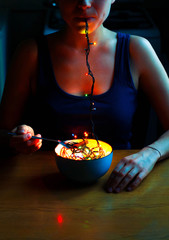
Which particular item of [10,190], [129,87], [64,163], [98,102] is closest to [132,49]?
[129,87]

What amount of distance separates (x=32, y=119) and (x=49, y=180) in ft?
2.08

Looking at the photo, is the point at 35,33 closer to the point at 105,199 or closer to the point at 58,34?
the point at 58,34

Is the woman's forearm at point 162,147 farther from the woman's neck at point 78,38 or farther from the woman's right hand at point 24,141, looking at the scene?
the woman's neck at point 78,38

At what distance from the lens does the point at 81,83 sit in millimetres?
1236

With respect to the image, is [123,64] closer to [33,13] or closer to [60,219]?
[60,219]

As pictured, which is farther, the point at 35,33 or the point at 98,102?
the point at 35,33

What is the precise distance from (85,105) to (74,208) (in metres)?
0.53

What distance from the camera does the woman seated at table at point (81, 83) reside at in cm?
121

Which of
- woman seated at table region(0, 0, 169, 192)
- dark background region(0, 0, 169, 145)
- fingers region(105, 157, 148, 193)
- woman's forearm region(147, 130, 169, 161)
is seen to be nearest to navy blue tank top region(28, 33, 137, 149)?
woman seated at table region(0, 0, 169, 192)

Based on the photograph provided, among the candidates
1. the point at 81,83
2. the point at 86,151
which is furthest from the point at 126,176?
the point at 81,83

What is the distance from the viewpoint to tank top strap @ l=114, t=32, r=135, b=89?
4.06 feet

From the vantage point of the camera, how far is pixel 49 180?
0.86 metres

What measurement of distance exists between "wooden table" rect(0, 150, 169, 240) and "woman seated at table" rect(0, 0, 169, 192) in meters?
0.35

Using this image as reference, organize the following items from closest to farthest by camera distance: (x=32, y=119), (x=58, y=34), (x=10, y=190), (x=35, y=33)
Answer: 1. (x=10, y=190)
2. (x=58, y=34)
3. (x=32, y=119)
4. (x=35, y=33)
